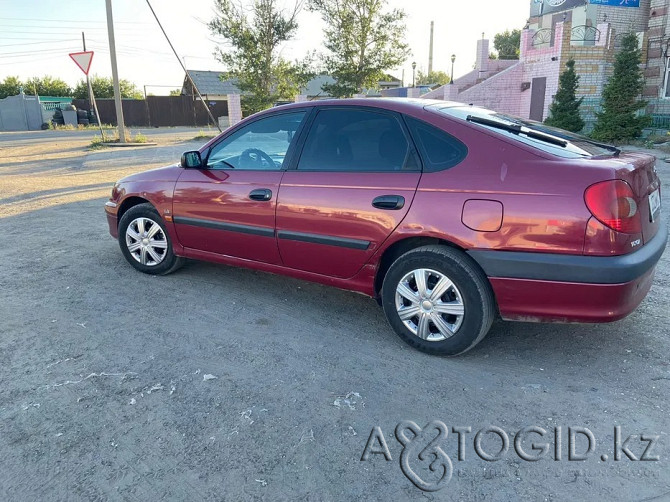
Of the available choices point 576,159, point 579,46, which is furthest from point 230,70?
point 576,159

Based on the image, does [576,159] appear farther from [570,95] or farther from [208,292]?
[570,95]

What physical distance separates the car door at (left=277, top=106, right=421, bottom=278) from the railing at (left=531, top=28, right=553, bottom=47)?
20023mm

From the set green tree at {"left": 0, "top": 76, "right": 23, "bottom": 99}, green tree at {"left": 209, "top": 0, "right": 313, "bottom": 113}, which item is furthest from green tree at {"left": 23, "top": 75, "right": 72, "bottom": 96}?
green tree at {"left": 209, "top": 0, "right": 313, "bottom": 113}

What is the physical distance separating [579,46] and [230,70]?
48.6 ft

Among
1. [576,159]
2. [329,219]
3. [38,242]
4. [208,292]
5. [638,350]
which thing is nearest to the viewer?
[576,159]

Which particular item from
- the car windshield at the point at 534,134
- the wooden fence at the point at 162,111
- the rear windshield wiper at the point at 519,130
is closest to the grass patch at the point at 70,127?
the wooden fence at the point at 162,111

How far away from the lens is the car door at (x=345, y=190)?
11.1 ft

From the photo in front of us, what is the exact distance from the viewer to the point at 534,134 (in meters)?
3.38

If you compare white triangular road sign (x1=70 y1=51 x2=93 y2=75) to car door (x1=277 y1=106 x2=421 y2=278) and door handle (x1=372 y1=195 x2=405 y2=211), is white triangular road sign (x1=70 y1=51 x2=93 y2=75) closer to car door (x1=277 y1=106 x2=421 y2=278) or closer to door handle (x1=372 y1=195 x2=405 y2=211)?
car door (x1=277 y1=106 x2=421 y2=278)

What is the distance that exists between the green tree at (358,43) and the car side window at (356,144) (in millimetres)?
21533

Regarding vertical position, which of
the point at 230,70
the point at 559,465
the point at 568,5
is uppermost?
the point at 568,5

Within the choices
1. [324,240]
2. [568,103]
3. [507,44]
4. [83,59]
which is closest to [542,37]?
[568,103]

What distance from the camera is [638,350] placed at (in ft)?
11.0

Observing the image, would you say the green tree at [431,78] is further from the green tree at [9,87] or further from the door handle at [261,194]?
the door handle at [261,194]
